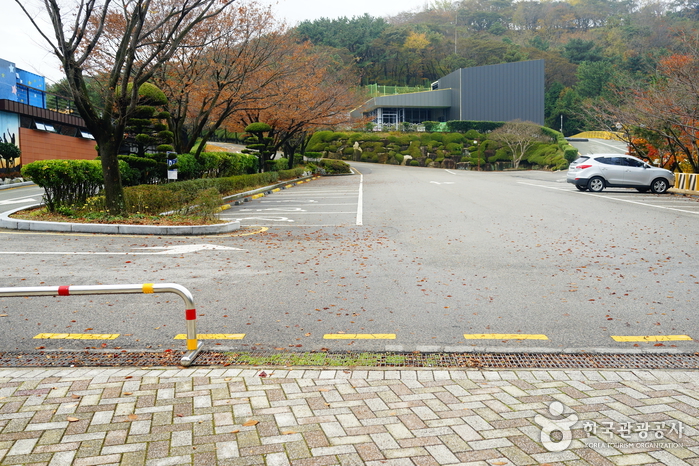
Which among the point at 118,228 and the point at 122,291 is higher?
the point at 122,291

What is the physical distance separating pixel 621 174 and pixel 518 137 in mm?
31676

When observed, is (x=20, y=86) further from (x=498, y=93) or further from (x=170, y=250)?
(x=498, y=93)

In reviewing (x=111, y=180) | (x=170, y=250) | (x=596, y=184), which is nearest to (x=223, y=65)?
(x=111, y=180)

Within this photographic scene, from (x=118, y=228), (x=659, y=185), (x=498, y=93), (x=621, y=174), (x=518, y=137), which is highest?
(x=498, y=93)

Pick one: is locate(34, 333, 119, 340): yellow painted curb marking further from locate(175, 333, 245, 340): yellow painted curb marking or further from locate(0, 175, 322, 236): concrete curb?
locate(0, 175, 322, 236): concrete curb

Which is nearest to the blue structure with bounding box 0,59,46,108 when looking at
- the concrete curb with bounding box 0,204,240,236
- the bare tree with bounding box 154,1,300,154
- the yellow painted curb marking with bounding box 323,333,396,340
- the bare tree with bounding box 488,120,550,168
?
the bare tree with bounding box 154,1,300,154

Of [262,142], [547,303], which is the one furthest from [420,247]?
[262,142]

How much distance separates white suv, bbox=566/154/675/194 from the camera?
2320 cm

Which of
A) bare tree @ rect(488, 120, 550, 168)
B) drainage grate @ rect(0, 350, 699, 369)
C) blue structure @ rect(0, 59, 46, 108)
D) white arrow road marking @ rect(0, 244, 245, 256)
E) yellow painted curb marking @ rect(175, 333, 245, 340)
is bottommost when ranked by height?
drainage grate @ rect(0, 350, 699, 369)

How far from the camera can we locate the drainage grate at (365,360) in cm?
468

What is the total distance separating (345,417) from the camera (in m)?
3.67

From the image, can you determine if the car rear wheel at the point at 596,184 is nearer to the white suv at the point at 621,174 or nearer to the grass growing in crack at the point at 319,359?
the white suv at the point at 621,174

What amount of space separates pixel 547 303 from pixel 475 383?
2631 mm

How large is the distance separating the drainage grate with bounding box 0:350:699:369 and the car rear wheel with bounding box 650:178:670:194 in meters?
21.1
